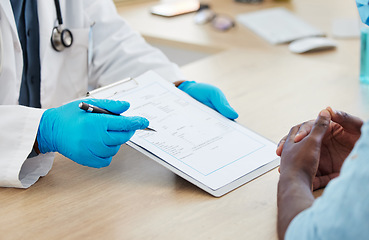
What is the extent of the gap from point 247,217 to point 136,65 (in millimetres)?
751

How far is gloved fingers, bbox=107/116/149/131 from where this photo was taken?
0.94 meters

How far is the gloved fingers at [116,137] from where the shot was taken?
95 centimetres

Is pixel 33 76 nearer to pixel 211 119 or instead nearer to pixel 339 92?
pixel 211 119

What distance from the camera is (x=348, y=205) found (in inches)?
23.1

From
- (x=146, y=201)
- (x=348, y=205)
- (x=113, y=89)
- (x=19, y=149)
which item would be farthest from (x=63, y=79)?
(x=348, y=205)

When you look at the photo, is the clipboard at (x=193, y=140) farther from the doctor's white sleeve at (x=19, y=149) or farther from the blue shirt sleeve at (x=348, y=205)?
the blue shirt sleeve at (x=348, y=205)

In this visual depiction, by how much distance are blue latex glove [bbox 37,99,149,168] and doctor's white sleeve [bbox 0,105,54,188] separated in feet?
0.09

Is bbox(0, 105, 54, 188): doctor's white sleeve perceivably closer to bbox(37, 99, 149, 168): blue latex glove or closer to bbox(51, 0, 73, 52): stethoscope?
bbox(37, 99, 149, 168): blue latex glove

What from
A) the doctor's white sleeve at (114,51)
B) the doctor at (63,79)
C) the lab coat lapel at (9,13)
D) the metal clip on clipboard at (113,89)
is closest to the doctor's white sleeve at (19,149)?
the doctor at (63,79)

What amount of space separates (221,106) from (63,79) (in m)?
0.55

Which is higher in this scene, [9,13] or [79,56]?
[9,13]

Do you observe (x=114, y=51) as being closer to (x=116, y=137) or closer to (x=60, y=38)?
(x=60, y=38)

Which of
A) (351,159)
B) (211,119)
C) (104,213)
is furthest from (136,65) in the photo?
(351,159)

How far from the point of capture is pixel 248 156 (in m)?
1.01
